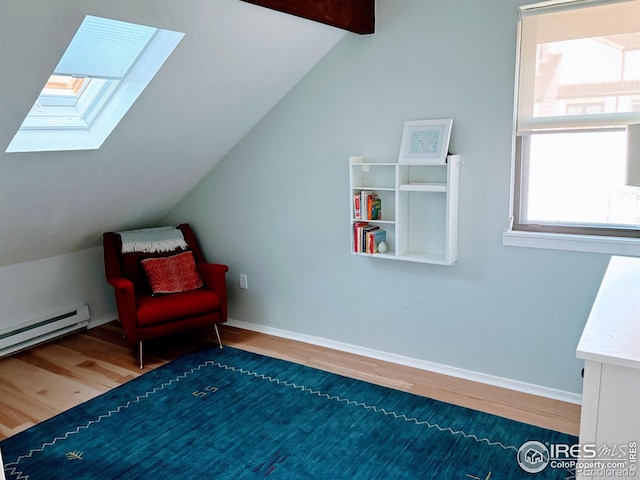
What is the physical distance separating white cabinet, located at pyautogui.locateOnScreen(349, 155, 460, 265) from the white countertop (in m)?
1.02

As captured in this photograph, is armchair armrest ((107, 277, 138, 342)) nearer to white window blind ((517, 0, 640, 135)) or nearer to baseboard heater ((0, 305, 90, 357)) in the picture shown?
baseboard heater ((0, 305, 90, 357))

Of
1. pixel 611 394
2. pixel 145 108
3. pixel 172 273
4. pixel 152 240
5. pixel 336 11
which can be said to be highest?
pixel 336 11

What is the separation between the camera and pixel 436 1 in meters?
2.84

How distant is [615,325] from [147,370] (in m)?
2.78

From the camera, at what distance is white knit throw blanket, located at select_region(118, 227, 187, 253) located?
378cm

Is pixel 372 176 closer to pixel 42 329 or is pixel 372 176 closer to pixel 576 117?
pixel 576 117

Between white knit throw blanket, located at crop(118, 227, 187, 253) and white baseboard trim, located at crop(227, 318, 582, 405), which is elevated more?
white knit throw blanket, located at crop(118, 227, 187, 253)

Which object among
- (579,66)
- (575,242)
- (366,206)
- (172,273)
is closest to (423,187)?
(366,206)

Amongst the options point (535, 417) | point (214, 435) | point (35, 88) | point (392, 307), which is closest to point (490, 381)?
point (535, 417)

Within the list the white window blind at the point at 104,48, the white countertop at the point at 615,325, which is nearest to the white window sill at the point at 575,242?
the white countertop at the point at 615,325

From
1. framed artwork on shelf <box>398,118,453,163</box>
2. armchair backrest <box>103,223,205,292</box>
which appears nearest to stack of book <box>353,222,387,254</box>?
framed artwork on shelf <box>398,118,453,163</box>

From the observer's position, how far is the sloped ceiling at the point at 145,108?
7.00 feet

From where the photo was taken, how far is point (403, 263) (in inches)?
127

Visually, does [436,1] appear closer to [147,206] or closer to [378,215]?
[378,215]
